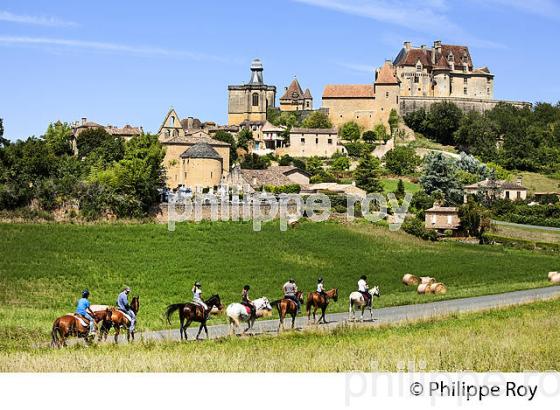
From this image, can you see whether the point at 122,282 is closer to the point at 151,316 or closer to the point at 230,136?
the point at 151,316

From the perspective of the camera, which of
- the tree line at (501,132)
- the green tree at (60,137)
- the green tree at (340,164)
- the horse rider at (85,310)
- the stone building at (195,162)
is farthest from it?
the tree line at (501,132)

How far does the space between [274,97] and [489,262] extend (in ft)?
250

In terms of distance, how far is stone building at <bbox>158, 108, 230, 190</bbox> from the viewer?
64938mm

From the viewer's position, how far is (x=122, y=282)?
32.3 metres

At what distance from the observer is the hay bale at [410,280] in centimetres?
3547

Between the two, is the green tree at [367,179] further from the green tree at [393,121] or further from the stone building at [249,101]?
the stone building at [249,101]

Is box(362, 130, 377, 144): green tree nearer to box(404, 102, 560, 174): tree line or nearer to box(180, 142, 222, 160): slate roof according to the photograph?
box(404, 102, 560, 174): tree line

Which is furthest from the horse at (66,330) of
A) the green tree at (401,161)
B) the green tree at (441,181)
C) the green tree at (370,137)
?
the green tree at (370,137)

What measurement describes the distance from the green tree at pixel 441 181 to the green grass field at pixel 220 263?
16831 mm

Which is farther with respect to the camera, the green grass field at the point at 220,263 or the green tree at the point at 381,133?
the green tree at the point at 381,133

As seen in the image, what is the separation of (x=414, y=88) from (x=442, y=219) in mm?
52426

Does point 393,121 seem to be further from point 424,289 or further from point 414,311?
point 414,311

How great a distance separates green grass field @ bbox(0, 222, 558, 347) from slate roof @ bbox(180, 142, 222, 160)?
19.5 m

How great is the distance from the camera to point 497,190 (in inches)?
2665
